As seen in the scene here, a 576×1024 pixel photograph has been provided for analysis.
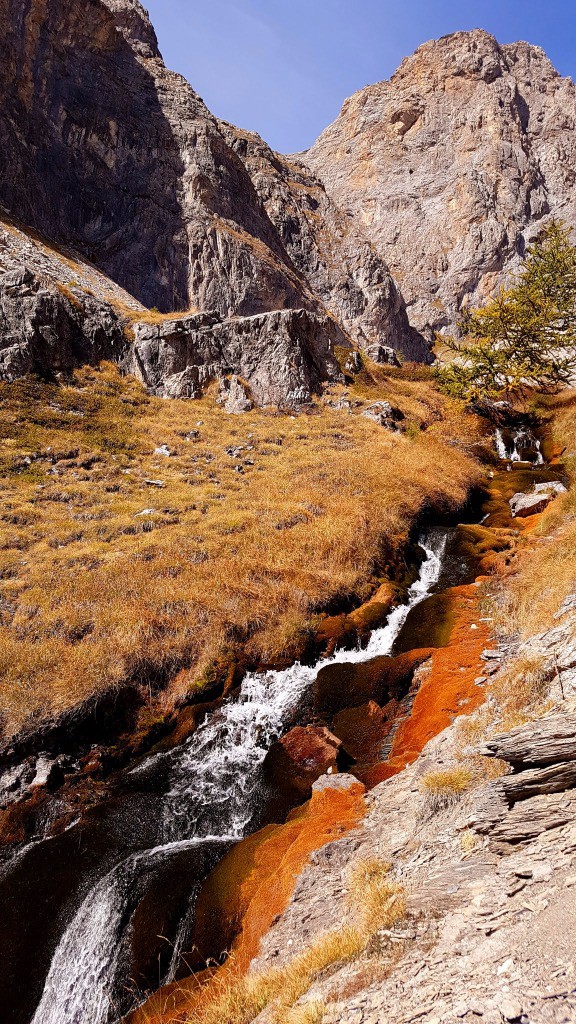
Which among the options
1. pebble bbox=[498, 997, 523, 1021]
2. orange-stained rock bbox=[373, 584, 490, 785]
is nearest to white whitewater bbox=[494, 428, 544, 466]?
orange-stained rock bbox=[373, 584, 490, 785]

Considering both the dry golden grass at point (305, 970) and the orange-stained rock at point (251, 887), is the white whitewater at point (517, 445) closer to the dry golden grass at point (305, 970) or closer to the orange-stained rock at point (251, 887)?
the orange-stained rock at point (251, 887)

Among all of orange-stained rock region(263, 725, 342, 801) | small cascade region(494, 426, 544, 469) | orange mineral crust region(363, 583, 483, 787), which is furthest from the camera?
small cascade region(494, 426, 544, 469)

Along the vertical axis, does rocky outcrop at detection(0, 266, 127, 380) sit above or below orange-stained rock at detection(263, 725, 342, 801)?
above

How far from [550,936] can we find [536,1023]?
665 millimetres

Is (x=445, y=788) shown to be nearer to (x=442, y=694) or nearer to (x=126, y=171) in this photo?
(x=442, y=694)

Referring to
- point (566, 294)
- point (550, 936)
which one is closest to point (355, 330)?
point (566, 294)

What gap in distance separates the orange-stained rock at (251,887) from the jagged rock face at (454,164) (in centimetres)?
7733

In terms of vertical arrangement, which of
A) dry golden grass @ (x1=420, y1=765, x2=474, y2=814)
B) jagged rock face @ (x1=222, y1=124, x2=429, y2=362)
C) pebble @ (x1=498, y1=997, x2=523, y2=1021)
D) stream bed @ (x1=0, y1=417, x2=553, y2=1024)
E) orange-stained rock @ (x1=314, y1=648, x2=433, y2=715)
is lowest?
stream bed @ (x1=0, y1=417, x2=553, y2=1024)

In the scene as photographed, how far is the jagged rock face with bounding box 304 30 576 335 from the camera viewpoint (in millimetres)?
73750

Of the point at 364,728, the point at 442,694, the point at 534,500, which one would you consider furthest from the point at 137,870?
the point at 534,500

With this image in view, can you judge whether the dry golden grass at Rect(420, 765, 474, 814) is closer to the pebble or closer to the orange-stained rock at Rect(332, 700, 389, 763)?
the orange-stained rock at Rect(332, 700, 389, 763)

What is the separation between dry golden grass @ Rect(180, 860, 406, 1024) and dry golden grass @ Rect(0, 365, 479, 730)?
7106 mm

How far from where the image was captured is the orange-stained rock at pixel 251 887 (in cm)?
592

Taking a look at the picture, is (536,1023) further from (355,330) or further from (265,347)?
(355,330)
